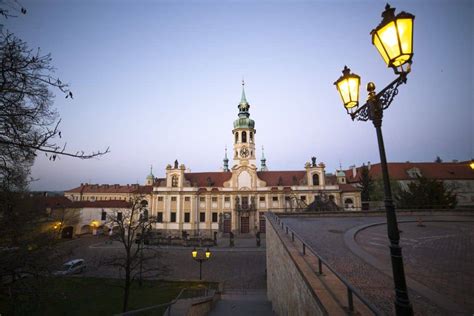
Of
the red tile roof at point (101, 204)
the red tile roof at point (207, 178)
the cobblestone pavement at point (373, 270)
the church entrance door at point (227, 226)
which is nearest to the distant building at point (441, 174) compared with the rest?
the red tile roof at point (207, 178)

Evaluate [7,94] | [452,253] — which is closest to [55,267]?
[7,94]

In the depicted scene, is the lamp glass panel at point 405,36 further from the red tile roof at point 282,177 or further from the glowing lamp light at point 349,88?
the red tile roof at point 282,177

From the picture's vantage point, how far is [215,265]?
927 inches

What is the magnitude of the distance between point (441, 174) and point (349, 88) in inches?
2646

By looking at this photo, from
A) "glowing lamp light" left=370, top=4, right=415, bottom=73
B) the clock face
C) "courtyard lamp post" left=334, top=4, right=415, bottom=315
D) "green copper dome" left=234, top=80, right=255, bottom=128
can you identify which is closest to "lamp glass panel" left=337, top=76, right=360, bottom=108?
"courtyard lamp post" left=334, top=4, right=415, bottom=315

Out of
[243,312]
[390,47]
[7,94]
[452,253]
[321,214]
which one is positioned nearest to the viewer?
[390,47]

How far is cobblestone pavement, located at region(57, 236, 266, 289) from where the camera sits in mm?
19650

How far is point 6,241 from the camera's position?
24.9 ft

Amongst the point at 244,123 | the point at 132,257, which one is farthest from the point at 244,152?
the point at 132,257

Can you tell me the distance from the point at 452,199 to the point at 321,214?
66.0 feet

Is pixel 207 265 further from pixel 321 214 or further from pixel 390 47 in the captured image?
pixel 390 47

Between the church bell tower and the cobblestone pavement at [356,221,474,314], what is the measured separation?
115ft

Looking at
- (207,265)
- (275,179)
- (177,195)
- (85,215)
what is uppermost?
(275,179)

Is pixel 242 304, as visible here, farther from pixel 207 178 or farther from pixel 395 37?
pixel 207 178
